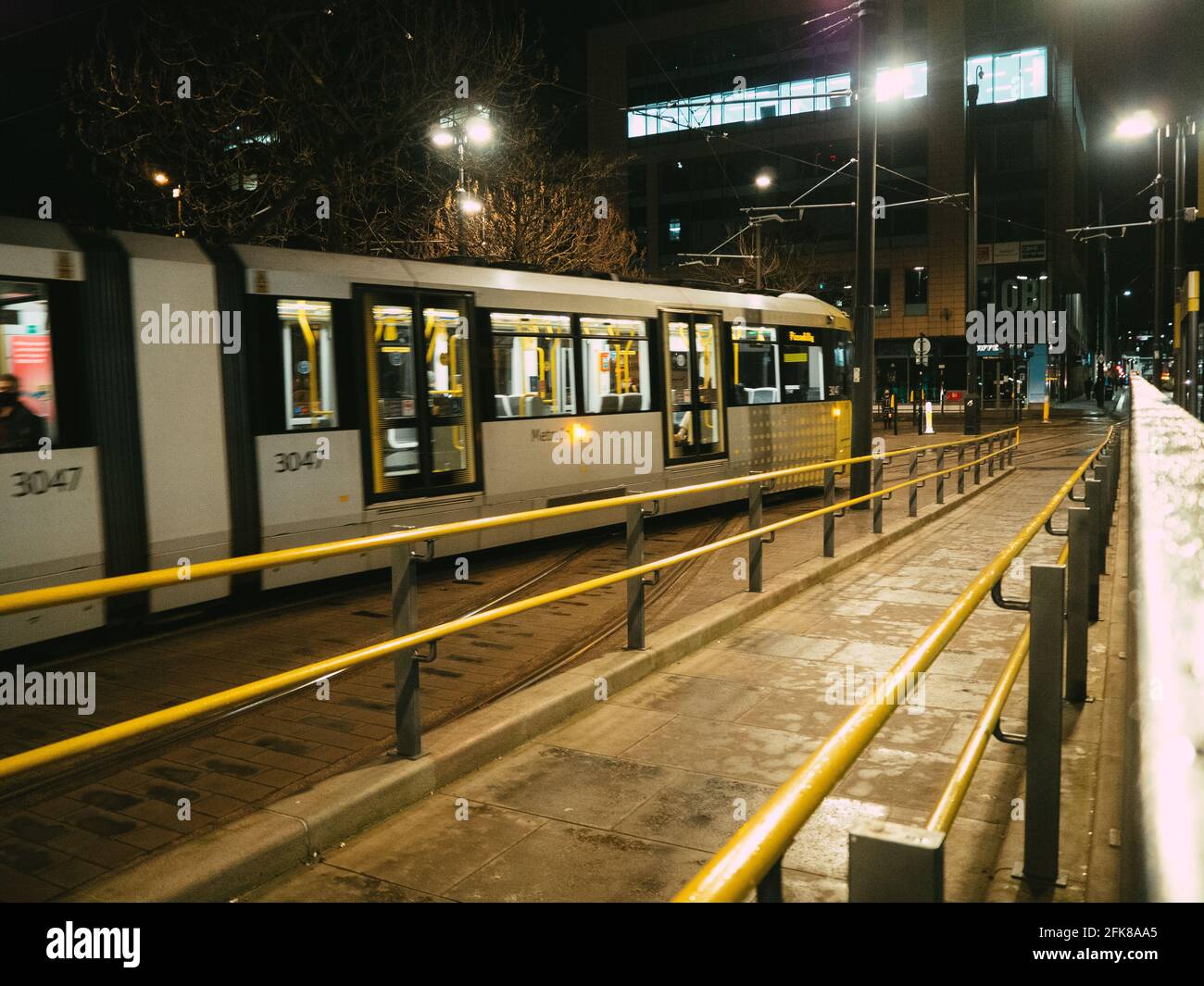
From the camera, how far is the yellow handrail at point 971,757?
2701 millimetres

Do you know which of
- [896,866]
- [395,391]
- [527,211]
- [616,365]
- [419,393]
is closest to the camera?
[896,866]

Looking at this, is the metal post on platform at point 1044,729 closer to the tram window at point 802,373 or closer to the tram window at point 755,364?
the tram window at point 755,364

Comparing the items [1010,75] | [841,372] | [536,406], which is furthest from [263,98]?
[1010,75]

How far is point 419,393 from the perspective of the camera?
1013 cm

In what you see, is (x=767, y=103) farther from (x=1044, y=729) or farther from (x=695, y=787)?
(x=1044, y=729)

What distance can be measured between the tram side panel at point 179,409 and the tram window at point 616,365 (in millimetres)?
4899

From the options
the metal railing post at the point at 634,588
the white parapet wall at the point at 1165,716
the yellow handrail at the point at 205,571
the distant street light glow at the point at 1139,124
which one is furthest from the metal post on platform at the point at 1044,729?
the distant street light glow at the point at 1139,124

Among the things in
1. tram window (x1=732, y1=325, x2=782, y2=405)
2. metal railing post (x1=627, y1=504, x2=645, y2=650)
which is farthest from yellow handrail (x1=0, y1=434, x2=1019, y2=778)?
tram window (x1=732, y1=325, x2=782, y2=405)

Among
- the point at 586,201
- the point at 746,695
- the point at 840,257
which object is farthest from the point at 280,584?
the point at 840,257

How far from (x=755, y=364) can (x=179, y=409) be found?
9.36 m

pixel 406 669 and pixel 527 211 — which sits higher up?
pixel 527 211

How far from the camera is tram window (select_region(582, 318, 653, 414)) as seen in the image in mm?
12336

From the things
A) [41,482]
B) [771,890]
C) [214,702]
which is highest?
[41,482]
